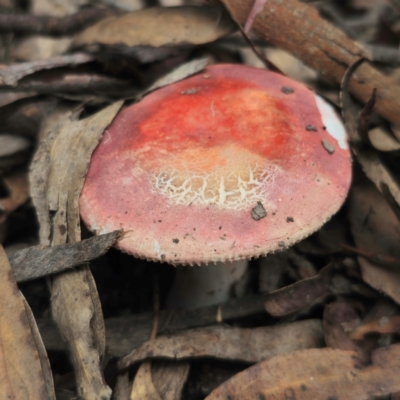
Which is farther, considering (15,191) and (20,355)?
(15,191)

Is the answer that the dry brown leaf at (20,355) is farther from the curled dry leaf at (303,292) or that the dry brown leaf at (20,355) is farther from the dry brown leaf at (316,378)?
the curled dry leaf at (303,292)

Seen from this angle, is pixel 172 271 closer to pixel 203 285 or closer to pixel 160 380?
pixel 203 285

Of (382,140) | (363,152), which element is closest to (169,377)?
(363,152)

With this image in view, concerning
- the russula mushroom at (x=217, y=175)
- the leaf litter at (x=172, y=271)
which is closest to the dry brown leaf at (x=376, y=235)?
the leaf litter at (x=172, y=271)

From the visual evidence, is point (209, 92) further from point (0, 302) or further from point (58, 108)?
point (0, 302)

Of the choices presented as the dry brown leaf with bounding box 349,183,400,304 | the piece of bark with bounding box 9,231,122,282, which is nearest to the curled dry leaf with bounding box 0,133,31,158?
the piece of bark with bounding box 9,231,122,282

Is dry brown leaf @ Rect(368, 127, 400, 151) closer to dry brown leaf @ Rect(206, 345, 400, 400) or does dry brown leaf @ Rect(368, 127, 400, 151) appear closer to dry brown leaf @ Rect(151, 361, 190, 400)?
dry brown leaf @ Rect(206, 345, 400, 400)
